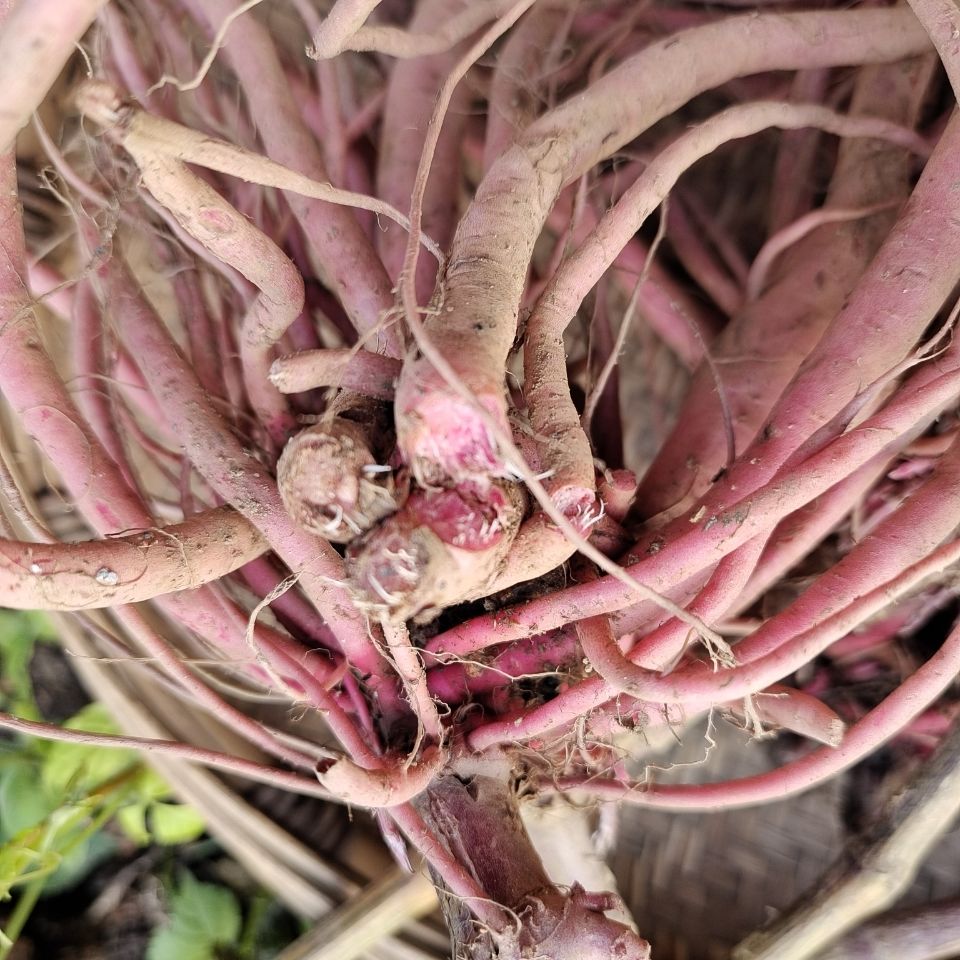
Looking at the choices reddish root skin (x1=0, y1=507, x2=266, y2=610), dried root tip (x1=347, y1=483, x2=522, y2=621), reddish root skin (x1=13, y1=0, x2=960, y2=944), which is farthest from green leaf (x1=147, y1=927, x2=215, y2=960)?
dried root tip (x1=347, y1=483, x2=522, y2=621)

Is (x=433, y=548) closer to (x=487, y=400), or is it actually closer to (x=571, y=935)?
(x=487, y=400)

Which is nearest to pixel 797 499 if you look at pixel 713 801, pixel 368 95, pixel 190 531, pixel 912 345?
pixel 912 345

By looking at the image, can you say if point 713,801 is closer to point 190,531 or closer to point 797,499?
point 797,499

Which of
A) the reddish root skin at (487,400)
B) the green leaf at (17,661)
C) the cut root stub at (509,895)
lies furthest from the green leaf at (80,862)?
the cut root stub at (509,895)

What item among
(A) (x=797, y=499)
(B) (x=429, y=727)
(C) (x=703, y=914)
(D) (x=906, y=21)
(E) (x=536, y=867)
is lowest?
(C) (x=703, y=914)

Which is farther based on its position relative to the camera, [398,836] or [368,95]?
[368,95]

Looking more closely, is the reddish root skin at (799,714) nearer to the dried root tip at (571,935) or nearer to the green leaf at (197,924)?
the dried root tip at (571,935)

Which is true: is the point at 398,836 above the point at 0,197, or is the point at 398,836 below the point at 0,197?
below
